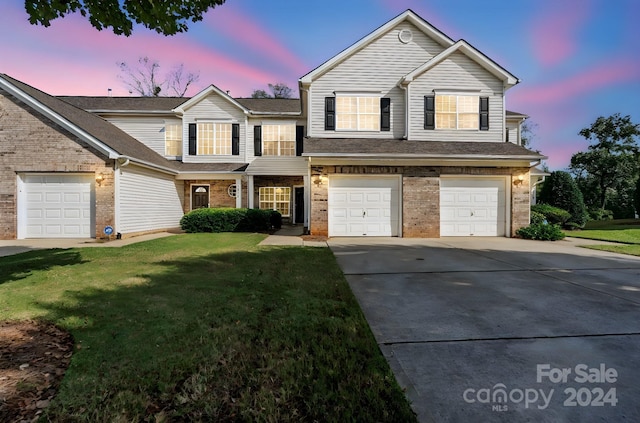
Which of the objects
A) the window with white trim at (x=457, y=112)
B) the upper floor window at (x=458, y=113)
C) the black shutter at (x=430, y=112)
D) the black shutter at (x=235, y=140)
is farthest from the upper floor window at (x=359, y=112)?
the black shutter at (x=235, y=140)

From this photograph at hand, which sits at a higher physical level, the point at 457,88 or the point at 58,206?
the point at 457,88

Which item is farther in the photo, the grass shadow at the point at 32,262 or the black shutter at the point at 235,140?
the black shutter at the point at 235,140

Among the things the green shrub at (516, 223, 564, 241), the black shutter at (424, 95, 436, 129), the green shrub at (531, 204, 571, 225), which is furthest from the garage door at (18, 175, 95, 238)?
the green shrub at (531, 204, 571, 225)

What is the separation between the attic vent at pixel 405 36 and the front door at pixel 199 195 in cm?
1238

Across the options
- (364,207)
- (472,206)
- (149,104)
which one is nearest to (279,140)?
(364,207)

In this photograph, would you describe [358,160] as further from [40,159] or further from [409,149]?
[40,159]

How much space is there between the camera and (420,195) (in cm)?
1232

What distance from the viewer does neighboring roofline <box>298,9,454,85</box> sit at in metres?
13.3

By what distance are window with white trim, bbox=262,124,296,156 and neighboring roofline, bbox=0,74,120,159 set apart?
313 inches

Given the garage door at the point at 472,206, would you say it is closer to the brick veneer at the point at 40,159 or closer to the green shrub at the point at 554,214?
the green shrub at the point at 554,214

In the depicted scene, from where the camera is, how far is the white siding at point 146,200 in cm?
1214

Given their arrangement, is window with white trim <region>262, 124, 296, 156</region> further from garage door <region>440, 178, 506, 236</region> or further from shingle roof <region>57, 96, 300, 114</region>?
garage door <region>440, 178, 506, 236</region>

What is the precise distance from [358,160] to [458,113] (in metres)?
5.41

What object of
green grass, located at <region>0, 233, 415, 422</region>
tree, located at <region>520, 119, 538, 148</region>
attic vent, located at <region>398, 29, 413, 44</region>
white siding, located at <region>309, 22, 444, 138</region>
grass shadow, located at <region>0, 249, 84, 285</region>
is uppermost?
tree, located at <region>520, 119, 538, 148</region>
